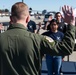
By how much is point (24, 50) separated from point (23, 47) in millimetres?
30

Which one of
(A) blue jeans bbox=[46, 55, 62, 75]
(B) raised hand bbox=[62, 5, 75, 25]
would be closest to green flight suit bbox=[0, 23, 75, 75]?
(B) raised hand bbox=[62, 5, 75, 25]

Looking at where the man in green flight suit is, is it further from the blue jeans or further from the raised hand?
the blue jeans

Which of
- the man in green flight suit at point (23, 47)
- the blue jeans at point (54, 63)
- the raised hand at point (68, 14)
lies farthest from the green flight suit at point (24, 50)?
the blue jeans at point (54, 63)

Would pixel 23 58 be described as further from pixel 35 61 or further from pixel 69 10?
pixel 69 10

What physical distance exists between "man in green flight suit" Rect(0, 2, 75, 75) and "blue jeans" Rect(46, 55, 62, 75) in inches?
132

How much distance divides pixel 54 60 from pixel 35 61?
3.46m

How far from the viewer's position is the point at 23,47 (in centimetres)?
262

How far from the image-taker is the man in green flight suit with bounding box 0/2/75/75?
103 inches

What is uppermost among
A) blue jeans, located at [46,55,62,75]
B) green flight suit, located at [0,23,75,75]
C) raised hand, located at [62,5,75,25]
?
raised hand, located at [62,5,75,25]

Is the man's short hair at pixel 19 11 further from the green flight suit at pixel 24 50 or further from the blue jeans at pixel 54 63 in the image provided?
the blue jeans at pixel 54 63

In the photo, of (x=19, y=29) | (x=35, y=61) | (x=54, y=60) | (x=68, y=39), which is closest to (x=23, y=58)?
(x=35, y=61)

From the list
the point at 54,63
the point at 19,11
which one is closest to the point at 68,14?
the point at 19,11

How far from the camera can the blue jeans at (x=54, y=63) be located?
605 centimetres

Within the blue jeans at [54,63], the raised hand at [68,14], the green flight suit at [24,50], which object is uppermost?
the raised hand at [68,14]
